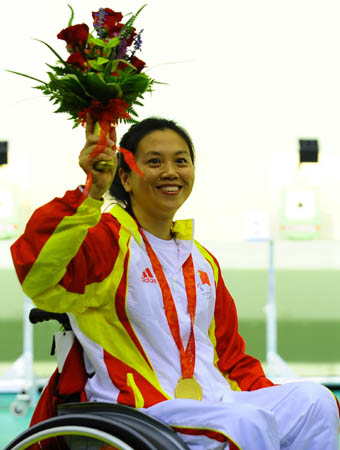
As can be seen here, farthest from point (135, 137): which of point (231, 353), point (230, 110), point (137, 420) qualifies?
point (230, 110)

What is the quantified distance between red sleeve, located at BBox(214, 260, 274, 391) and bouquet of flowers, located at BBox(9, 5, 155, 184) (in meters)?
0.60

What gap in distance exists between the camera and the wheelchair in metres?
1.38

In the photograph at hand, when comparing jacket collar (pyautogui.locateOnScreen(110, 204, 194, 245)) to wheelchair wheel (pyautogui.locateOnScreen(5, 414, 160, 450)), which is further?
jacket collar (pyautogui.locateOnScreen(110, 204, 194, 245))

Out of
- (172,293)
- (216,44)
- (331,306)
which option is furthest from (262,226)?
(172,293)

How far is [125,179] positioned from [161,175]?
0.49 feet

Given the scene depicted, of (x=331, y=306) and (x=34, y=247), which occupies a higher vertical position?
(x=34, y=247)

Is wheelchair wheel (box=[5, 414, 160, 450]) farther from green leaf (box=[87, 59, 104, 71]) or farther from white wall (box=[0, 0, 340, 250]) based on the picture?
white wall (box=[0, 0, 340, 250])

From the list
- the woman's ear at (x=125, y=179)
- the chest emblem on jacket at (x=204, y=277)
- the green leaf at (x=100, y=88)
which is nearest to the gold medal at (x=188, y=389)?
the chest emblem on jacket at (x=204, y=277)

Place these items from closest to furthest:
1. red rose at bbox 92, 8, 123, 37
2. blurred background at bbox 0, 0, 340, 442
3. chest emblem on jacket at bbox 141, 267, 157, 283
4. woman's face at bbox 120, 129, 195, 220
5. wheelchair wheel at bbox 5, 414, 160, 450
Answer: wheelchair wheel at bbox 5, 414, 160, 450
red rose at bbox 92, 8, 123, 37
chest emblem on jacket at bbox 141, 267, 157, 283
woman's face at bbox 120, 129, 195, 220
blurred background at bbox 0, 0, 340, 442

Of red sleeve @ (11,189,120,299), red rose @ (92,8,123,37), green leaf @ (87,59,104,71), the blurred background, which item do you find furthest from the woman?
the blurred background

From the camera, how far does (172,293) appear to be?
174cm

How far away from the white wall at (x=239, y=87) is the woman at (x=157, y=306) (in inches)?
111

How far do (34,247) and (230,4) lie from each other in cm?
368

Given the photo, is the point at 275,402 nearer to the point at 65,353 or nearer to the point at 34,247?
the point at 65,353
